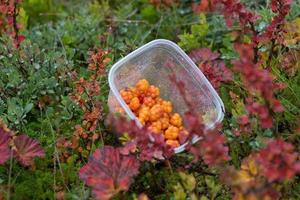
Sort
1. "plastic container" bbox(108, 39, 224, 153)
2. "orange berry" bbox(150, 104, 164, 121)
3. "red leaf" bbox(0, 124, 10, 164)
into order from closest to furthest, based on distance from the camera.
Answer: "red leaf" bbox(0, 124, 10, 164) < "orange berry" bbox(150, 104, 164, 121) < "plastic container" bbox(108, 39, 224, 153)

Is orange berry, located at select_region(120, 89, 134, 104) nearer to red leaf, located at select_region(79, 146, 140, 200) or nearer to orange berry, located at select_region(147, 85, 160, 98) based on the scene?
orange berry, located at select_region(147, 85, 160, 98)

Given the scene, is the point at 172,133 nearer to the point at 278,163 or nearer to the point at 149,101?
the point at 149,101

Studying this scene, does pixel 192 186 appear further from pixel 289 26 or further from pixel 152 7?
pixel 152 7

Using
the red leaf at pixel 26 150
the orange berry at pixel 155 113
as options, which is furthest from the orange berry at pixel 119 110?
the red leaf at pixel 26 150

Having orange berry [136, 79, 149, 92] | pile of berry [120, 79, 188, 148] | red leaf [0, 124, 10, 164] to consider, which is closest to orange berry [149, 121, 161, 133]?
pile of berry [120, 79, 188, 148]

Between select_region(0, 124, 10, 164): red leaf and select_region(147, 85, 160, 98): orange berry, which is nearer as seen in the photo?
select_region(0, 124, 10, 164): red leaf

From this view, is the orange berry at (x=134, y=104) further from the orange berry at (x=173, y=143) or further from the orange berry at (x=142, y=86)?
the orange berry at (x=173, y=143)
